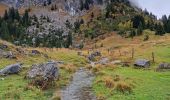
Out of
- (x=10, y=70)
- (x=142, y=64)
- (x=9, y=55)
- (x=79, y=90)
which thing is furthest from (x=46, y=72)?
(x=9, y=55)

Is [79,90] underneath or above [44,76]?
underneath

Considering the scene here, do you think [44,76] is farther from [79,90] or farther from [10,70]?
[10,70]

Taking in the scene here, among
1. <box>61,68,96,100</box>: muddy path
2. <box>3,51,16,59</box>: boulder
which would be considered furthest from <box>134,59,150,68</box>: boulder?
<box>3,51,16,59</box>: boulder

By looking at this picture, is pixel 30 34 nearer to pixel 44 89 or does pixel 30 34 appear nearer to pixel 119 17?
pixel 119 17

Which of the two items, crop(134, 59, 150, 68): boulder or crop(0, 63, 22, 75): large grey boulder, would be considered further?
crop(134, 59, 150, 68): boulder

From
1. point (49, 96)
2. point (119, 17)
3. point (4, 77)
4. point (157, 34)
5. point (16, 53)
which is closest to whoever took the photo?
point (49, 96)

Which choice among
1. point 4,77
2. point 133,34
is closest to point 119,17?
point 133,34

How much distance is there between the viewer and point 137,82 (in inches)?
1634

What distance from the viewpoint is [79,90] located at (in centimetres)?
3850

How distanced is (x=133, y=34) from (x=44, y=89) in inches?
4921

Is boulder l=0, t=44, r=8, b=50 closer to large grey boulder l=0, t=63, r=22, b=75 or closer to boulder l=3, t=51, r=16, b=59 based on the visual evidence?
boulder l=3, t=51, r=16, b=59

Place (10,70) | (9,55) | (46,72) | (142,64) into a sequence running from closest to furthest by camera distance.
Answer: (46,72) → (10,70) → (142,64) → (9,55)

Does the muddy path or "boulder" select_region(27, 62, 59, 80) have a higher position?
"boulder" select_region(27, 62, 59, 80)

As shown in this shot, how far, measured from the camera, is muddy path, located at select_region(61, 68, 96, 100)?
114 ft
